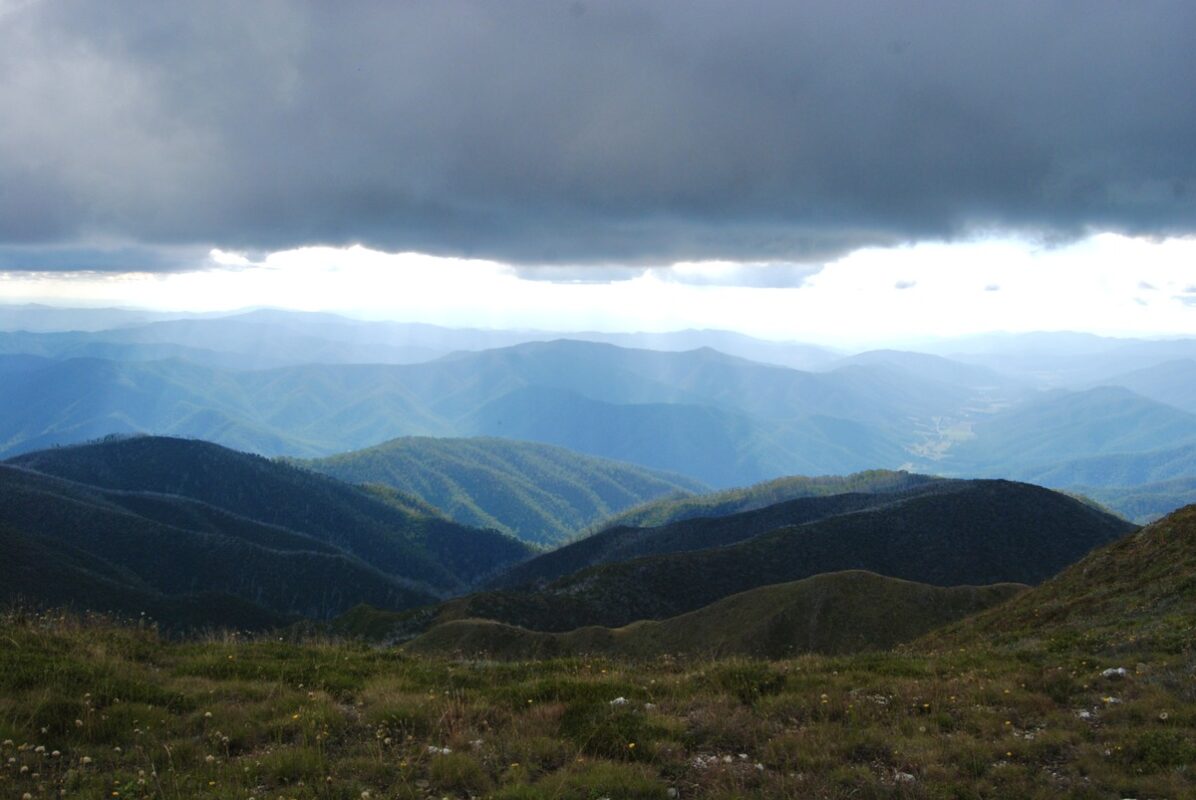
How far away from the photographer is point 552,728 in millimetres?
10398

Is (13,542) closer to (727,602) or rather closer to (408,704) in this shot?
(727,602)

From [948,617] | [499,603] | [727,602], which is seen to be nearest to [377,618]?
[499,603]

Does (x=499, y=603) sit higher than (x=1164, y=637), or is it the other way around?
(x=1164, y=637)

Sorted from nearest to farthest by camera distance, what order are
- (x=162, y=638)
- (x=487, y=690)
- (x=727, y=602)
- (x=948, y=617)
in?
1. (x=487, y=690)
2. (x=162, y=638)
3. (x=948, y=617)
4. (x=727, y=602)

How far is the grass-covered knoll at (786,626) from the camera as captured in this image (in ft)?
179

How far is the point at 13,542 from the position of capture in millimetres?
126188

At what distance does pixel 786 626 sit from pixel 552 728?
51.0m

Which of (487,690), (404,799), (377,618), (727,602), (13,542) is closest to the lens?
(404,799)

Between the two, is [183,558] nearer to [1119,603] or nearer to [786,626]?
[786,626]

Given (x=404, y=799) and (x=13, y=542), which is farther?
(x=13, y=542)

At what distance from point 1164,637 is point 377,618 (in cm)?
11000

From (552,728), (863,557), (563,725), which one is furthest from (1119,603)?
(863,557)

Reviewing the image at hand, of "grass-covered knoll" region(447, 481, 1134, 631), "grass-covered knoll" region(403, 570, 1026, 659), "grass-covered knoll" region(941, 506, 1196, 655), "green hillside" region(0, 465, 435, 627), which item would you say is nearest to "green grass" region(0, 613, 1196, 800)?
"grass-covered knoll" region(941, 506, 1196, 655)

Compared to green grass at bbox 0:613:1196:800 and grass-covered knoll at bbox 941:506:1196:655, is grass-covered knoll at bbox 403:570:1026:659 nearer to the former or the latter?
grass-covered knoll at bbox 941:506:1196:655
